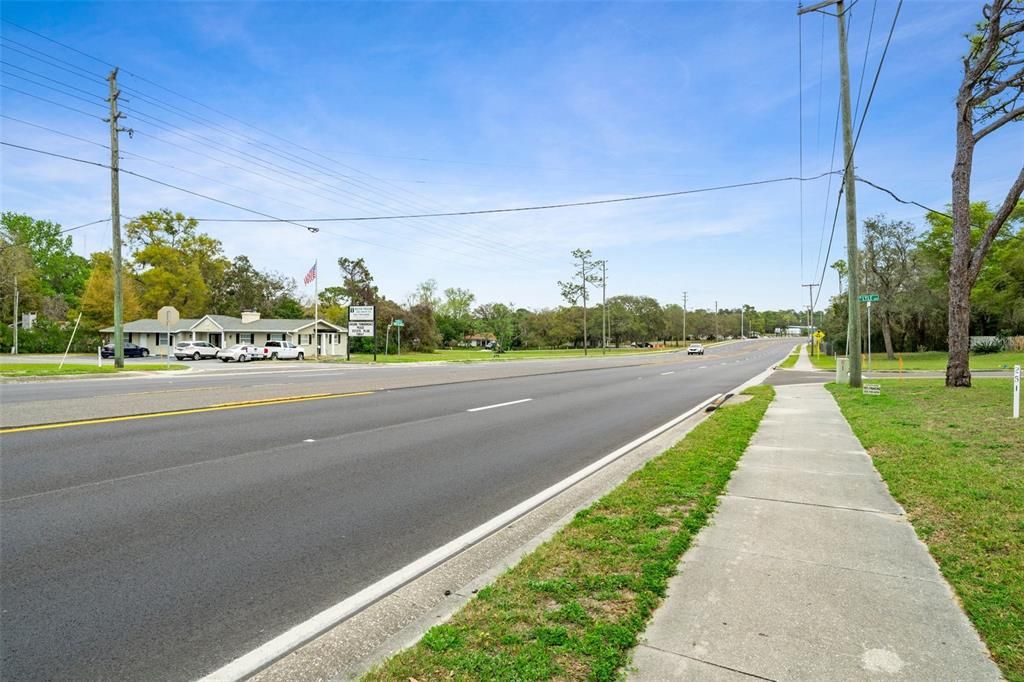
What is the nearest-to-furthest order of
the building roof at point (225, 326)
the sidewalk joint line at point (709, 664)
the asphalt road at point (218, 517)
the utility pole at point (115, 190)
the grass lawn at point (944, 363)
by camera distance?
the sidewalk joint line at point (709, 664) < the asphalt road at point (218, 517) < the utility pole at point (115, 190) < the grass lawn at point (944, 363) < the building roof at point (225, 326)

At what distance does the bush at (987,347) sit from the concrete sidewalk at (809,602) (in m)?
52.6

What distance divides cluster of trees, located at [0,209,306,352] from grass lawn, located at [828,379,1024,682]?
63970mm

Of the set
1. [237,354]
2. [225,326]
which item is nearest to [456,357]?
[237,354]

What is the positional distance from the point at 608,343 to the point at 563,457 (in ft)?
347

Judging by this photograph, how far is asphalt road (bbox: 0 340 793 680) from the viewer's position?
10.1ft

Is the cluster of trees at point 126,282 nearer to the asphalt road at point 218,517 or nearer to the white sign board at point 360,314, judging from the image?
the white sign board at point 360,314

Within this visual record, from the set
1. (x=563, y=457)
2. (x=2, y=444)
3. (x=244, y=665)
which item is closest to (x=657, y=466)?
(x=563, y=457)

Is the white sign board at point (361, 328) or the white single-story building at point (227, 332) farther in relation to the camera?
the white single-story building at point (227, 332)

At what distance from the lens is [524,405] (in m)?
13.1

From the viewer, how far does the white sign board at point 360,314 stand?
5159 centimetres

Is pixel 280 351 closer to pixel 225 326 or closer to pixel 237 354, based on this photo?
pixel 237 354

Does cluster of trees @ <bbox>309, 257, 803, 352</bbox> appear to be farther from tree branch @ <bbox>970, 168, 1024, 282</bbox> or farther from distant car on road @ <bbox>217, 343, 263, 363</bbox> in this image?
tree branch @ <bbox>970, 168, 1024, 282</bbox>

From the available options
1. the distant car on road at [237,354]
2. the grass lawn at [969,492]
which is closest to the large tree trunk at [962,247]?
the grass lawn at [969,492]

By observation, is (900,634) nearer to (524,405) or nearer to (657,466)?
(657,466)
